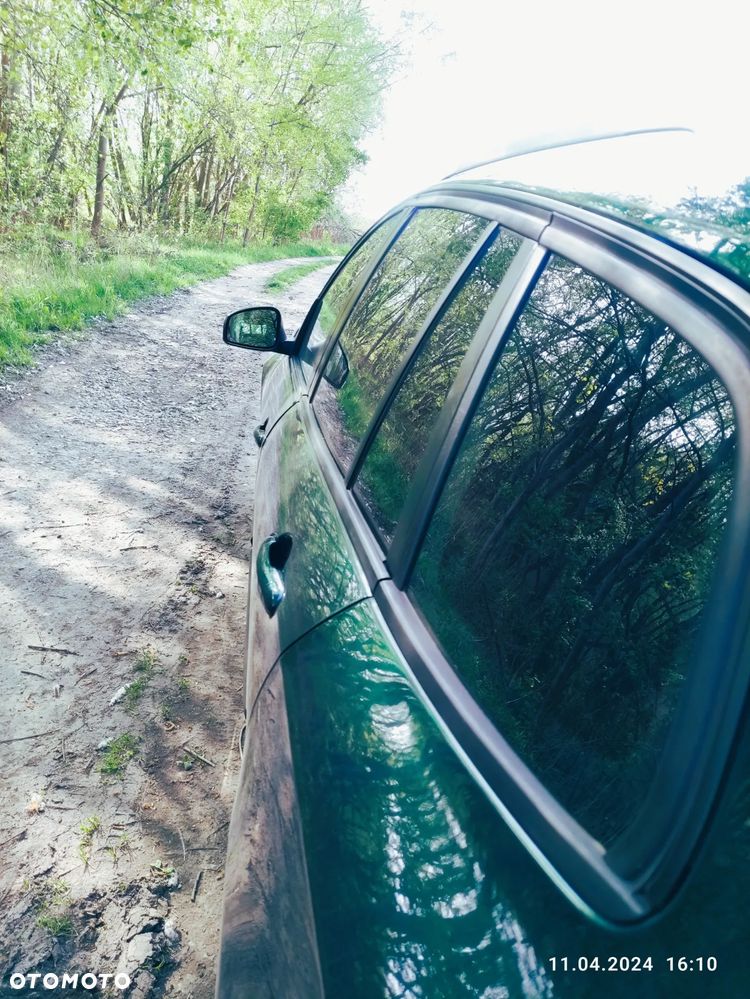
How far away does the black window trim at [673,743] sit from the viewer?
0.69 m

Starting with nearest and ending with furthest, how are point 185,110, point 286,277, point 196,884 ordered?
1. point 196,884
2. point 185,110
3. point 286,277

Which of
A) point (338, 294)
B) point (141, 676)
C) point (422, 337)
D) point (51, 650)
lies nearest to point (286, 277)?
point (338, 294)

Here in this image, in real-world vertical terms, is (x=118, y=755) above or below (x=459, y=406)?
below

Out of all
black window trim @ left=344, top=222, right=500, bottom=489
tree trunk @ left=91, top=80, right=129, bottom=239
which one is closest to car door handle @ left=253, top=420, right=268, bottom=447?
black window trim @ left=344, top=222, right=500, bottom=489

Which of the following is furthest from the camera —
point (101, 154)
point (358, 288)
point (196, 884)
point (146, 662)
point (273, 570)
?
point (101, 154)

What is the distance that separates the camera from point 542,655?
960mm

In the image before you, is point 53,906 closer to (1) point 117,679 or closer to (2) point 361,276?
(1) point 117,679

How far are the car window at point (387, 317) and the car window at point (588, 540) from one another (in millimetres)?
617

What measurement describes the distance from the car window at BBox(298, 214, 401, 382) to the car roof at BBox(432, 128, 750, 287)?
1.25m

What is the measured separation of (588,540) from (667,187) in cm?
61

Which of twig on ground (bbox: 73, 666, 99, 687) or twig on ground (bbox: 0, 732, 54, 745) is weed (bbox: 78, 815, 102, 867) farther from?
twig on ground (bbox: 73, 666, 99, 687)

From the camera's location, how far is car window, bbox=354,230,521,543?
1.46 meters

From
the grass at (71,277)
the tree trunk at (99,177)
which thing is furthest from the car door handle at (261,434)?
the tree trunk at (99,177)

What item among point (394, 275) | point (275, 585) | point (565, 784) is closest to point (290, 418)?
point (394, 275)
